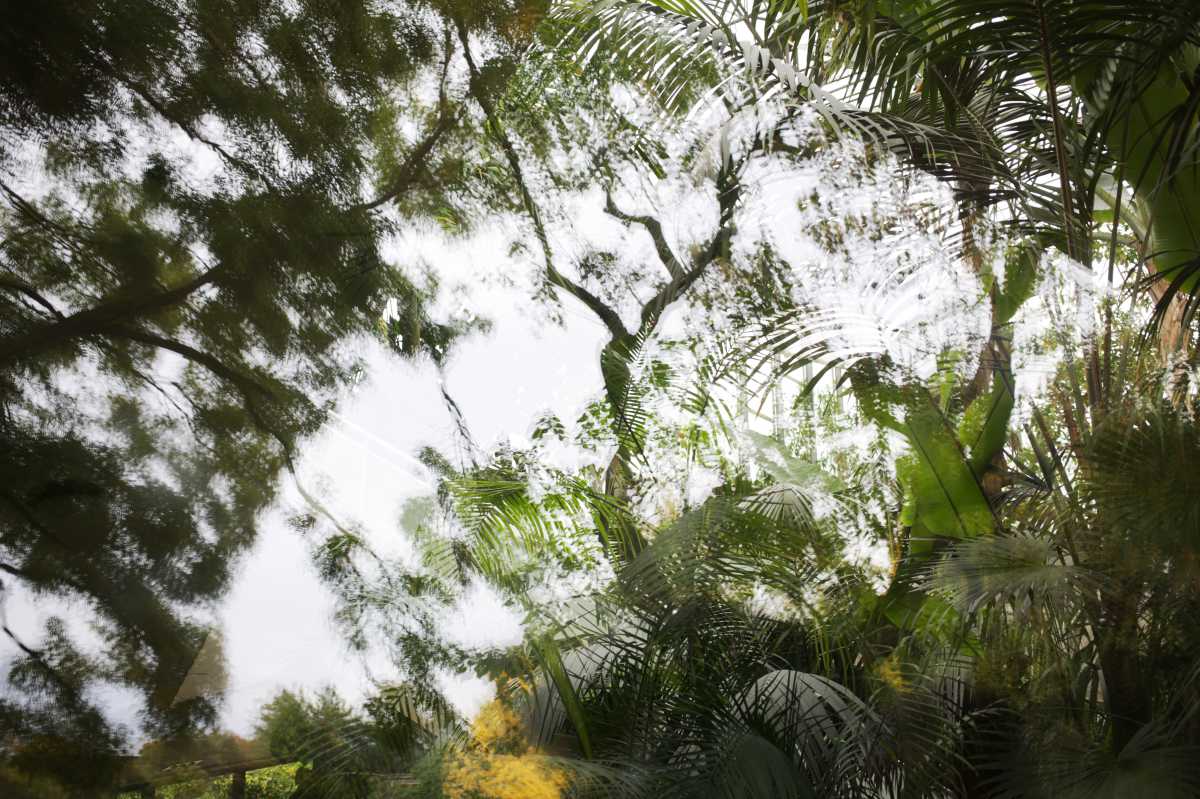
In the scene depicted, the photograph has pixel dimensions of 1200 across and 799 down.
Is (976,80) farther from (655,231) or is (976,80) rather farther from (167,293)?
(167,293)

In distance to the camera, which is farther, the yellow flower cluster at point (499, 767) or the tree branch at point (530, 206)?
the tree branch at point (530, 206)

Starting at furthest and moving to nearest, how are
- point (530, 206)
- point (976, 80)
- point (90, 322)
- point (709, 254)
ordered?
point (976, 80) < point (709, 254) < point (530, 206) < point (90, 322)

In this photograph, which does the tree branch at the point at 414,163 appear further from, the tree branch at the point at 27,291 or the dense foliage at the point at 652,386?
the tree branch at the point at 27,291

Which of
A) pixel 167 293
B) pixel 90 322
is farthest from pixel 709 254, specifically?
pixel 90 322

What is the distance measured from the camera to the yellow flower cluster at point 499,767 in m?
1.30

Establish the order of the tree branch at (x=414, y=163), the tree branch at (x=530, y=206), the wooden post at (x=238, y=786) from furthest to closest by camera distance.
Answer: the tree branch at (x=530, y=206)
the tree branch at (x=414, y=163)
the wooden post at (x=238, y=786)

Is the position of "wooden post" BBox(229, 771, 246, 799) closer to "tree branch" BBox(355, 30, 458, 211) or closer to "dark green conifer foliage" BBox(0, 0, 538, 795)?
"dark green conifer foliage" BBox(0, 0, 538, 795)

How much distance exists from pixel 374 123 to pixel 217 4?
1.07 ft

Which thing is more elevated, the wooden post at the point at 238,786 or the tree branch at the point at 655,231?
the tree branch at the point at 655,231

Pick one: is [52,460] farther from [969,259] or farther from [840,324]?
[969,259]

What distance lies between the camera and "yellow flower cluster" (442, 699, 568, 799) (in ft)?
4.27

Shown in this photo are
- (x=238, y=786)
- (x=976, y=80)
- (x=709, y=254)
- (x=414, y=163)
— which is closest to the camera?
(x=238, y=786)

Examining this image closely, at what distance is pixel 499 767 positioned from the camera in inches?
52.4

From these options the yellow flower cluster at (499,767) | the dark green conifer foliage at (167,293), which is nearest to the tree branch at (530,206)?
the dark green conifer foliage at (167,293)
